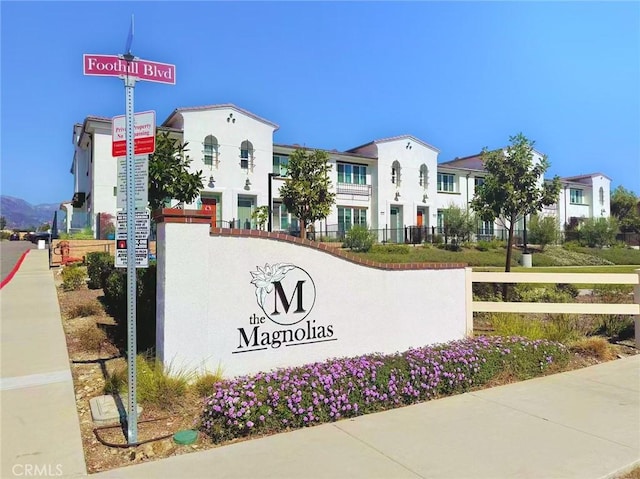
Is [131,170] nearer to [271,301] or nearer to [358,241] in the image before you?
[271,301]

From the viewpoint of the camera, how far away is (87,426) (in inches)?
191

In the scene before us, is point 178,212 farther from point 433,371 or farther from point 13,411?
point 433,371

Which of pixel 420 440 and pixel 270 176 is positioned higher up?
pixel 270 176

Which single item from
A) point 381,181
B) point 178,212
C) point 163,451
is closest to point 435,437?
point 163,451

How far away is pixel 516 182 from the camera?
14109 mm

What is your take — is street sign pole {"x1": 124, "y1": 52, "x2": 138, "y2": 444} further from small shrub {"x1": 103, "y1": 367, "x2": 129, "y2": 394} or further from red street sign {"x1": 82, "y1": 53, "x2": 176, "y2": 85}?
small shrub {"x1": 103, "y1": 367, "x2": 129, "y2": 394}

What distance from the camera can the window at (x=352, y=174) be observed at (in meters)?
36.4

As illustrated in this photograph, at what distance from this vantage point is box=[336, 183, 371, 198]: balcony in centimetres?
3612

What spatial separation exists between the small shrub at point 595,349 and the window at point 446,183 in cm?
3459

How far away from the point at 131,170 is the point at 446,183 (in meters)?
40.5

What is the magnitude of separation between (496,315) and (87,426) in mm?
7300

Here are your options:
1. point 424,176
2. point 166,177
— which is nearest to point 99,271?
point 166,177

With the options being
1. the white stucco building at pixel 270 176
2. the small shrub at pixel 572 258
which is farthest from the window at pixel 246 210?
the small shrub at pixel 572 258

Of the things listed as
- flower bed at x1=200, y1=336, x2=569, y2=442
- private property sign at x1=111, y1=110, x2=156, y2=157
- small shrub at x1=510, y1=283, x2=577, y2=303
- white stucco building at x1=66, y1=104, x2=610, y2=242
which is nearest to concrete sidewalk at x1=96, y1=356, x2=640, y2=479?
flower bed at x1=200, y1=336, x2=569, y2=442
